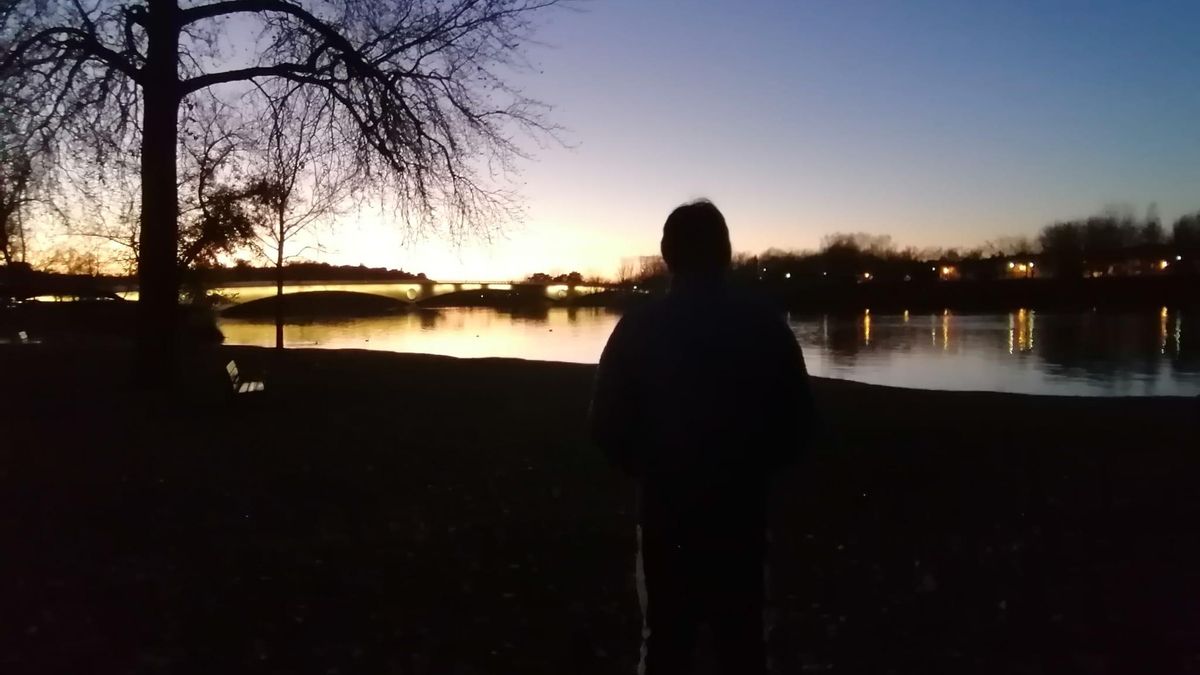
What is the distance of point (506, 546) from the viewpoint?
6445mm

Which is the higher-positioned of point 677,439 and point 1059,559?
point 677,439

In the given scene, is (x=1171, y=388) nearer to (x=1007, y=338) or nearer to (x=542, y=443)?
(x=542, y=443)

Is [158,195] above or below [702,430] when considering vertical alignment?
above

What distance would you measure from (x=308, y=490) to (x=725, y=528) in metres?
5.56

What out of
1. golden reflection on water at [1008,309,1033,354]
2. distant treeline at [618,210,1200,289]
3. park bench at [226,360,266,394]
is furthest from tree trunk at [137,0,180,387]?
distant treeline at [618,210,1200,289]

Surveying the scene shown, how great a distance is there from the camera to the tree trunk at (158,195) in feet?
39.1

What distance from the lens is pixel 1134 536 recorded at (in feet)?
21.4

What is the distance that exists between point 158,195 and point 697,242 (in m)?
10.7

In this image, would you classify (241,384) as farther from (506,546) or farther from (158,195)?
(506,546)

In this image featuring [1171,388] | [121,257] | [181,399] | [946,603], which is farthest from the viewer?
[121,257]

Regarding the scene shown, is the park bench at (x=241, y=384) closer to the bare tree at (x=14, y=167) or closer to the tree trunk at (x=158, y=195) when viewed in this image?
the tree trunk at (x=158, y=195)

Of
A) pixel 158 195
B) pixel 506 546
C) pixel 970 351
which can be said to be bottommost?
pixel 506 546

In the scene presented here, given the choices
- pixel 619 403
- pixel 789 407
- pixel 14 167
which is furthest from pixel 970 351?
pixel 619 403

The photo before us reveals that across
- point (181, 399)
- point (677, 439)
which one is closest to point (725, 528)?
point (677, 439)
